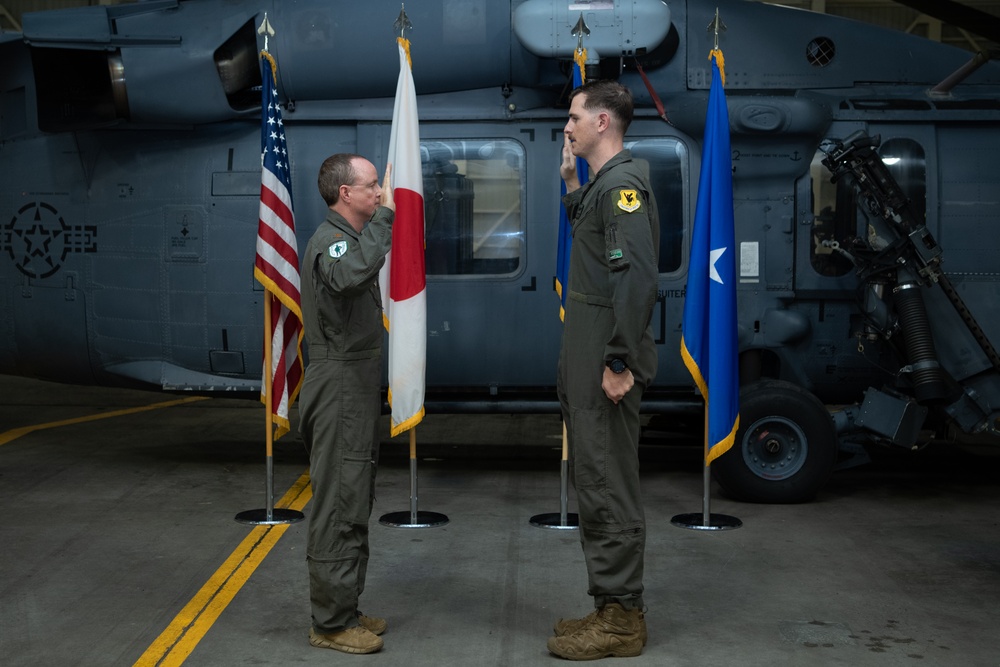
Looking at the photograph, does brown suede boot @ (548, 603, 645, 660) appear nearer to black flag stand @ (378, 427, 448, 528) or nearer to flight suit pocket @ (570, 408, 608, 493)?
flight suit pocket @ (570, 408, 608, 493)

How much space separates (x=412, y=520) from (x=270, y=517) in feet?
2.98

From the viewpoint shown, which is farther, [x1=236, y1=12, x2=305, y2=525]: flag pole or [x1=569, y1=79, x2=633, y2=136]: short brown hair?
[x1=236, y1=12, x2=305, y2=525]: flag pole

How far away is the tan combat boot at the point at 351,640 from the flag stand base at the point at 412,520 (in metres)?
2.14

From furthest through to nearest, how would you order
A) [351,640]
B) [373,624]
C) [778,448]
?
[778,448] < [373,624] < [351,640]

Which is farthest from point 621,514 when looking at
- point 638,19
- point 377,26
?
point 377,26

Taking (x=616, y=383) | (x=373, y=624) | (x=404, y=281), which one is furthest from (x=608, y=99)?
(x=373, y=624)

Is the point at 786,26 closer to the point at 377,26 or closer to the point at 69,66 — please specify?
the point at 377,26

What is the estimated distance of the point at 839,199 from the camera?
8031 mm

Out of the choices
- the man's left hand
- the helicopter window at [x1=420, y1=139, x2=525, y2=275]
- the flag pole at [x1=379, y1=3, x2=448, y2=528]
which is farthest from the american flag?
the man's left hand

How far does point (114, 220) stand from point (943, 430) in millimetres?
6245

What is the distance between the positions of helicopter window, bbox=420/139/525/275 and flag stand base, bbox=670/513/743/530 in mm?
2120

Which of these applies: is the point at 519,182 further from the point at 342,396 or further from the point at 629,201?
the point at 342,396

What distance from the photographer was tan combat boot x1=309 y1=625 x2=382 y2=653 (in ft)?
16.2

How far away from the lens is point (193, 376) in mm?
8305
